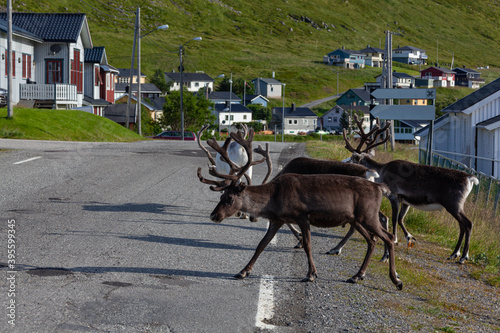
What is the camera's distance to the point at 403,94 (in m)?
18.9

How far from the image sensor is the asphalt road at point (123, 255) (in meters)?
6.32

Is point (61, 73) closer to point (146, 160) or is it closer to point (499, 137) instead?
point (146, 160)

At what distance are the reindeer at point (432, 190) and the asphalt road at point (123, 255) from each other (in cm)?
226

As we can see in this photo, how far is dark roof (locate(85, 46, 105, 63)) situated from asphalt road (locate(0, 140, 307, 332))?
123 feet

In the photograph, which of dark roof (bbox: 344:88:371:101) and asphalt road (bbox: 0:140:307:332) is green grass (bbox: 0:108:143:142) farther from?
dark roof (bbox: 344:88:371:101)

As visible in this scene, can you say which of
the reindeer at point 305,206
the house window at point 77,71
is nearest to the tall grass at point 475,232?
the reindeer at point 305,206

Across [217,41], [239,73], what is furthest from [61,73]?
[217,41]

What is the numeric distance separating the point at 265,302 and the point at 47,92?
37.5 metres

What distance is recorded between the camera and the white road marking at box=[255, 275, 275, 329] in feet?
20.8

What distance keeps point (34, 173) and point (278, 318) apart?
1175cm

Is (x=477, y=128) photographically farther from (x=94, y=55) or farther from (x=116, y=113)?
(x=116, y=113)

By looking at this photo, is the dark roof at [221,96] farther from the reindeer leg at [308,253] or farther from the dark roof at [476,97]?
the reindeer leg at [308,253]

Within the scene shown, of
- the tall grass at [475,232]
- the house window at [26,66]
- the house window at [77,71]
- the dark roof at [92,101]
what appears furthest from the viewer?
the dark roof at [92,101]

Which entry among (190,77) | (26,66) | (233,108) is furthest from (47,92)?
(190,77)
